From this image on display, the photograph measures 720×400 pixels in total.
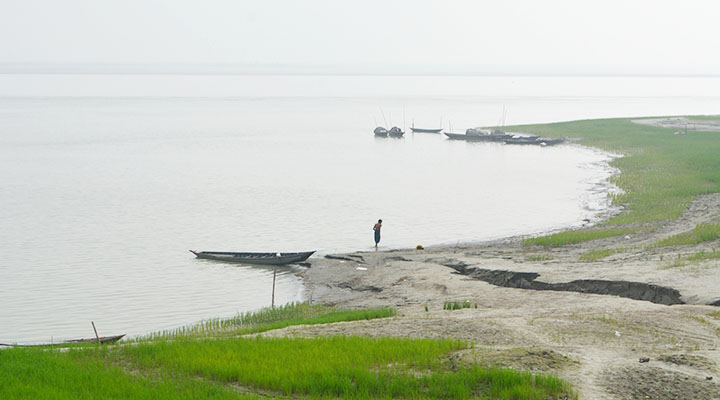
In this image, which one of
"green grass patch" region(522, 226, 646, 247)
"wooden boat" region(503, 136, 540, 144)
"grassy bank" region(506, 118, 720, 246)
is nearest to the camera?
"green grass patch" region(522, 226, 646, 247)

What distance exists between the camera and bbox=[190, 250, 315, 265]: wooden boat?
3033cm

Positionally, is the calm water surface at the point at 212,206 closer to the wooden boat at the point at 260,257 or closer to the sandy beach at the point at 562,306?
the wooden boat at the point at 260,257

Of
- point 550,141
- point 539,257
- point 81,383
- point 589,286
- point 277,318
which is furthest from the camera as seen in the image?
point 550,141

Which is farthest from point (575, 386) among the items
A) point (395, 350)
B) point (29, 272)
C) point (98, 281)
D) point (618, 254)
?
point (29, 272)

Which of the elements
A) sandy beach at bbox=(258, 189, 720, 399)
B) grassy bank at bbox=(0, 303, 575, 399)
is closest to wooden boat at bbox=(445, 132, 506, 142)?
sandy beach at bbox=(258, 189, 720, 399)

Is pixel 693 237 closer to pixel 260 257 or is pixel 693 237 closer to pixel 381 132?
pixel 260 257

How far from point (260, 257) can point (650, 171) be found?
3507 centimetres

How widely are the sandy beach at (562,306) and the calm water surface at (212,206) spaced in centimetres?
482

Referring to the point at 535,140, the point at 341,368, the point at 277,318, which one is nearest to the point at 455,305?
the point at 277,318

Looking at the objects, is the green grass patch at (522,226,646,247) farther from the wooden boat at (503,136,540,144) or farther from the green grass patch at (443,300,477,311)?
the wooden boat at (503,136,540,144)

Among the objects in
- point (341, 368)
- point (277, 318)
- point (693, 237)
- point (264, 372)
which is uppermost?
point (693, 237)

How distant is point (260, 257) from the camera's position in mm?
30688

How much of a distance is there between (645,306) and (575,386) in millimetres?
7362

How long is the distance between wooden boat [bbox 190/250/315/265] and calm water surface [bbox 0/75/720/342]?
46cm
